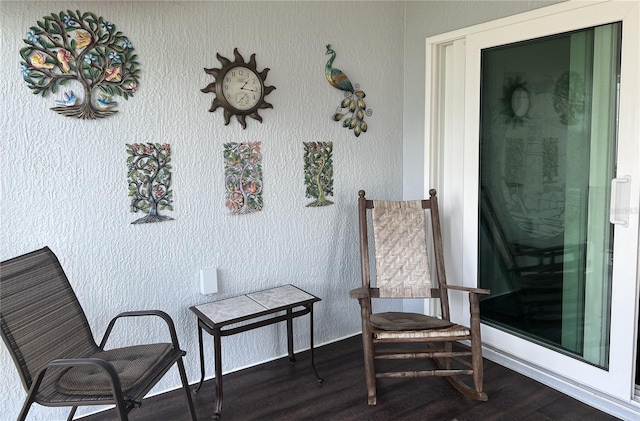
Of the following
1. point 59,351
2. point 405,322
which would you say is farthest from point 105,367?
point 405,322

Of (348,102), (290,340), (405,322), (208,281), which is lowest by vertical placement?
(290,340)

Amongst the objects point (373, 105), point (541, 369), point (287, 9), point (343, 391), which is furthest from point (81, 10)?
point (541, 369)

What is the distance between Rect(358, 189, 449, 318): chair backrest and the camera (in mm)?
2873

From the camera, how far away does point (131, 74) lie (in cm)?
240

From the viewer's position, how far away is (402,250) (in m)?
2.94

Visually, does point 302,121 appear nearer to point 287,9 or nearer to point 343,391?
point 287,9

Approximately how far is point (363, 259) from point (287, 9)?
155 cm

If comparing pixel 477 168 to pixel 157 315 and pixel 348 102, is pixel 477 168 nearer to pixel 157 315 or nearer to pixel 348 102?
pixel 348 102

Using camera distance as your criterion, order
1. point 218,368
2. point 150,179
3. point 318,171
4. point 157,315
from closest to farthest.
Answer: point 157,315, point 218,368, point 150,179, point 318,171

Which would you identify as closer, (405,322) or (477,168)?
(405,322)

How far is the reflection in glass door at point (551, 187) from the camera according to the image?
2.36m

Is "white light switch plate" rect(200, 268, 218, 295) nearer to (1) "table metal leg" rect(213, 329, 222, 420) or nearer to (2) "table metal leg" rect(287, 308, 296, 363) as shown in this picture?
(1) "table metal leg" rect(213, 329, 222, 420)

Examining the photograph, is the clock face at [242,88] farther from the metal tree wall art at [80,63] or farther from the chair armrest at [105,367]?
the chair armrest at [105,367]

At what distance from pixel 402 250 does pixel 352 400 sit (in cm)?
91
